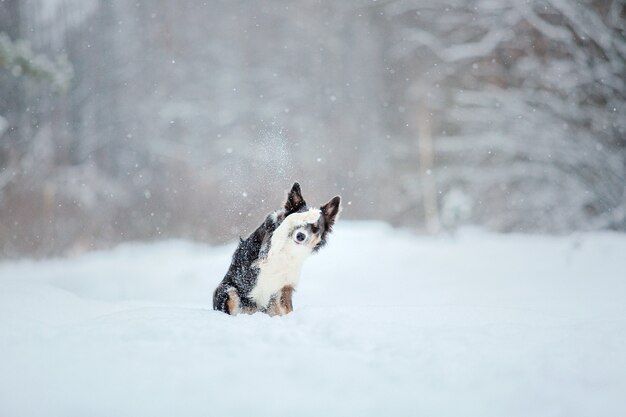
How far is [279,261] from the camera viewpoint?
11.0ft

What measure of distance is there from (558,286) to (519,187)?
384cm

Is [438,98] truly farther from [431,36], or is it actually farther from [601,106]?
[601,106]

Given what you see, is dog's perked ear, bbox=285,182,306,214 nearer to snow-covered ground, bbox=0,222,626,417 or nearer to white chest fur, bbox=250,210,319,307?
white chest fur, bbox=250,210,319,307

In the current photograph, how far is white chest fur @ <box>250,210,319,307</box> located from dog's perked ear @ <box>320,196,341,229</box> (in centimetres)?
15

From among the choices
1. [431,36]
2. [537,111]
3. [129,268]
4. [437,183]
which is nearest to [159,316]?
[129,268]

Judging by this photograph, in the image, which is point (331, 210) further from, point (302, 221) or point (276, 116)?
point (276, 116)

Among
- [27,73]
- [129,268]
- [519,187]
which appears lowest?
[129,268]

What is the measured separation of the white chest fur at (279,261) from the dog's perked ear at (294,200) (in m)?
0.07

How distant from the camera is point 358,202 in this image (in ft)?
34.2

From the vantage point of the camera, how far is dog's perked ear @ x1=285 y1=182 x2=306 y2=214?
134 inches

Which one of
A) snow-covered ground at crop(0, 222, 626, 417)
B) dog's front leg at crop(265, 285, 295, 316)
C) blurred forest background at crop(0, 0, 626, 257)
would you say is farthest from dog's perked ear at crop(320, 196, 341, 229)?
blurred forest background at crop(0, 0, 626, 257)

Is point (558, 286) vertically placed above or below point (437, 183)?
below

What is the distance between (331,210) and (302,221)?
0.94 ft

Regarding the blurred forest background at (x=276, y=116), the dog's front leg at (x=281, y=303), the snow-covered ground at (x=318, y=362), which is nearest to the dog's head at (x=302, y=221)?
the dog's front leg at (x=281, y=303)
